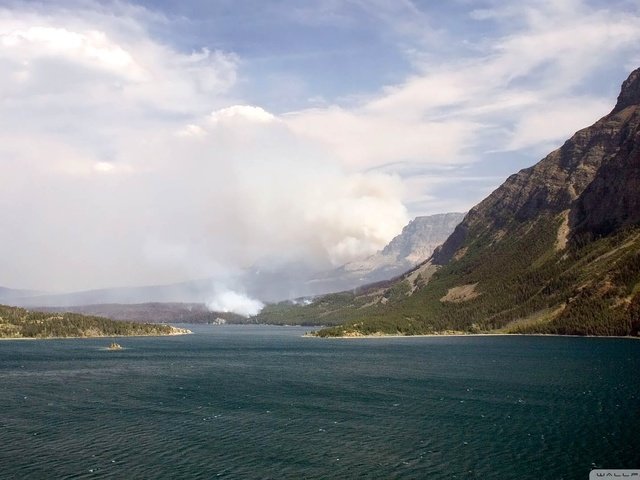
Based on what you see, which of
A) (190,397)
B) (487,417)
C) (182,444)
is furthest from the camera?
(190,397)

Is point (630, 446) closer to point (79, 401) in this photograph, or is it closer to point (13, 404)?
point (79, 401)

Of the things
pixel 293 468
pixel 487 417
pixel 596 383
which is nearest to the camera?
pixel 293 468

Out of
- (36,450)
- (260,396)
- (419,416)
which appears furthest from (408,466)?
(260,396)

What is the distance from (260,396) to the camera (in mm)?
157625

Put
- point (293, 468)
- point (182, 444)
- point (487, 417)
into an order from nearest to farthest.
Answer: point (293, 468) < point (182, 444) < point (487, 417)

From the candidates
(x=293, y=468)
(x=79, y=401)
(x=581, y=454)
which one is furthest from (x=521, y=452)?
(x=79, y=401)

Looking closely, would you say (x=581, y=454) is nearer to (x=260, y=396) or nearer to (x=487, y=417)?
(x=487, y=417)

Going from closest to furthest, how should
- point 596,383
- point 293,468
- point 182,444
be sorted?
point 293,468 < point 182,444 < point 596,383

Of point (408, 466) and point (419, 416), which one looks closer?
point (408, 466)

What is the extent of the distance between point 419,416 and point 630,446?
4416cm

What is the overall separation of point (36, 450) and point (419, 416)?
78.0 meters

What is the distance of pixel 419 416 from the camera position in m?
127

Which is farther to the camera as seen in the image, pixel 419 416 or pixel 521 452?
pixel 419 416

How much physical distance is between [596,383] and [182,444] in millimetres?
126540
